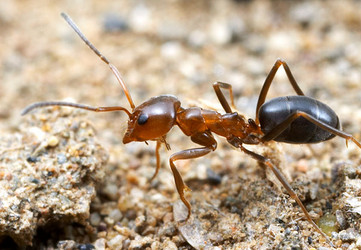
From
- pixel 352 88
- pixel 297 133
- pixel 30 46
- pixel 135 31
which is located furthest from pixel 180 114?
pixel 30 46

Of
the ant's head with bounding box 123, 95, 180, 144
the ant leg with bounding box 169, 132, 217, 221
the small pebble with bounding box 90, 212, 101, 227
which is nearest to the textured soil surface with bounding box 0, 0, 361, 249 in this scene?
the small pebble with bounding box 90, 212, 101, 227

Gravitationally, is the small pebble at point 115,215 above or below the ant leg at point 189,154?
below

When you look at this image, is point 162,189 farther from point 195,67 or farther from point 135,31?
point 135,31

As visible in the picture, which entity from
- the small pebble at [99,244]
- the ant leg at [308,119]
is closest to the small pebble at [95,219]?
the small pebble at [99,244]

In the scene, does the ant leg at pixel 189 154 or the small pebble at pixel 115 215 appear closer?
the ant leg at pixel 189 154

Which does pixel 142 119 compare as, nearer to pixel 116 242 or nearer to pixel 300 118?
pixel 116 242

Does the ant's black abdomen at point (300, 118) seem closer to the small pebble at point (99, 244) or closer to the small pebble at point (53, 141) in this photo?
the small pebble at point (99, 244)

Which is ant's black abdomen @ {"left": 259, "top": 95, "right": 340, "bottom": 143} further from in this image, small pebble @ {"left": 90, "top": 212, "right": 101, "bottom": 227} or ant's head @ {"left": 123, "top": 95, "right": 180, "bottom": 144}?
small pebble @ {"left": 90, "top": 212, "right": 101, "bottom": 227}
